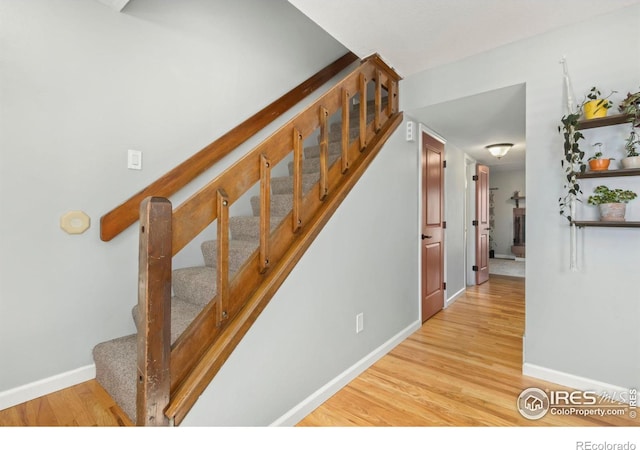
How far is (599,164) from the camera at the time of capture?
1818 mm

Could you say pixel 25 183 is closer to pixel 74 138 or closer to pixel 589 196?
pixel 74 138

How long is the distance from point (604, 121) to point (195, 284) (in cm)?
256

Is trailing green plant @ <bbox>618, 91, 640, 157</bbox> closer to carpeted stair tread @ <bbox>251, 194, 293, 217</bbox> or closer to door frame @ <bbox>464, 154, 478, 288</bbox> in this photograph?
carpeted stair tread @ <bbox>251, 194, 293, 217</bbox>

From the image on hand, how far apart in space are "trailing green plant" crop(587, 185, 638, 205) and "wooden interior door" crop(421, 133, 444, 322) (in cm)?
144

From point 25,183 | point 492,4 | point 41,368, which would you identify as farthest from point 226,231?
point 492,4

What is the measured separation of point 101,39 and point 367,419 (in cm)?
269

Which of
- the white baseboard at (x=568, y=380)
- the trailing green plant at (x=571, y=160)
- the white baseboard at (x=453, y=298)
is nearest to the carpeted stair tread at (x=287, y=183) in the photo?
the trailing green plant at (x=571, y=160)

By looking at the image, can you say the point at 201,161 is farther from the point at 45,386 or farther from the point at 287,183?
the point at 45,386

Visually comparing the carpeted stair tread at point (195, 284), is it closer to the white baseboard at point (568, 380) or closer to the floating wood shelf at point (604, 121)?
the white baseboard at point (568, 380)

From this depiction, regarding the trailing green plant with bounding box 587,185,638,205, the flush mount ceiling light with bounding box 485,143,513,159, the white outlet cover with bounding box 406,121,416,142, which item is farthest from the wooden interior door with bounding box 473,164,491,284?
the trailing green plant with bounding box 587,185,638,205

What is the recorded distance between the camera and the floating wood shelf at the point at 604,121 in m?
1.73

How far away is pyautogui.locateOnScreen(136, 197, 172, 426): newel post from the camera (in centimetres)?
103

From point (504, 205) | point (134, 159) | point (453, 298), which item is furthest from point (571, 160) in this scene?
point (504, 205)

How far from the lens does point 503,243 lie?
8.80m
